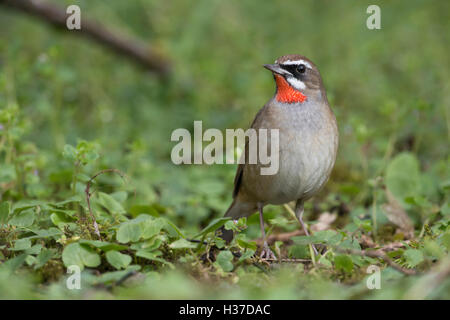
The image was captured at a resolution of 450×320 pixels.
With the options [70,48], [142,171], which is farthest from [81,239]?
[70,48]

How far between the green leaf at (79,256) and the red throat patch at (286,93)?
210 cm

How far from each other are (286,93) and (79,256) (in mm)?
2241

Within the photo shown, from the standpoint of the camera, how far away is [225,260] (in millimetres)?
3865

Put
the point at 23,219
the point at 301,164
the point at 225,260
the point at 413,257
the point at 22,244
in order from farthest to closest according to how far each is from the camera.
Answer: the point at 301,164
the point at 23,219
the point at 225,260
the point at 22,244
the point at 413,257

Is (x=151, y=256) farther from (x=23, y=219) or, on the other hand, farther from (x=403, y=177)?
(x=403, y=177)

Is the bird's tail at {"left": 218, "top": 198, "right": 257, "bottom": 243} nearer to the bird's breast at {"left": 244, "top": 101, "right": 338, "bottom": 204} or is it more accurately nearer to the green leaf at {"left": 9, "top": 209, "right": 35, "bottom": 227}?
the bird's breast at {"left": 244, "top": 101, "right": 338, "bottom": 204}

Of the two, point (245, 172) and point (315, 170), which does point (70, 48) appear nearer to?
point (245, 172)

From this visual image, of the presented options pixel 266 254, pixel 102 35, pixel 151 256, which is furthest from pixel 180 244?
pixel 102 35

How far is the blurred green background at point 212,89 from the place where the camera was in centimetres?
594

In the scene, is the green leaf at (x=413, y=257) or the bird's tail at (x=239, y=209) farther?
the bird's tail at (x=239, y=209)

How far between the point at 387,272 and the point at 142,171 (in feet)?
11.1

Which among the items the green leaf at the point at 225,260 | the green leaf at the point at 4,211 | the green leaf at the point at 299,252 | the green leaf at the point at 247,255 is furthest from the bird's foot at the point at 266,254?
the green leaf at the point at 4,211

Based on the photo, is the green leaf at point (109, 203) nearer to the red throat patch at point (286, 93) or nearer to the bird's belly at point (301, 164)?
the bird's belly at point (301, 164)
